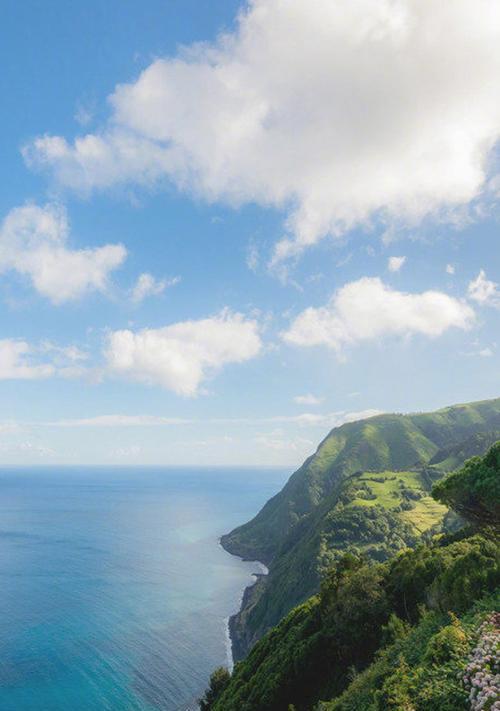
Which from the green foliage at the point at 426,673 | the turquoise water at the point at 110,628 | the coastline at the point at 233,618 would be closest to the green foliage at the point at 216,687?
the turquoise water at the point at 110,628

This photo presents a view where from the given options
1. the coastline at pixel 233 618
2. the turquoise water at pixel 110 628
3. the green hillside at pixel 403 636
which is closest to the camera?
the green hillside at pixel 403 636

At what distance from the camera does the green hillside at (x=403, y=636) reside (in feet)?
57.6

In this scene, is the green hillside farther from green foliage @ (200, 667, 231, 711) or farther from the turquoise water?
the turquoise water

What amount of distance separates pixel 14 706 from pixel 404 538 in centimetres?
10483

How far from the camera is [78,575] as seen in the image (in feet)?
518

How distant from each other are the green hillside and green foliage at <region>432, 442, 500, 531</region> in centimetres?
10

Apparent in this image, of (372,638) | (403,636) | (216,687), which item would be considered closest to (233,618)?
(216,687)

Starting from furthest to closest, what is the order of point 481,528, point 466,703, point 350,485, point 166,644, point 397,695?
point 350,485 < point 166,644 < point 481,528 < point 397,695 < point 466,703

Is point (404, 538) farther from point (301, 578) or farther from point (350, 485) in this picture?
point (350, 485)

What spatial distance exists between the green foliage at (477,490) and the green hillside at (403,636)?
96 millimetres

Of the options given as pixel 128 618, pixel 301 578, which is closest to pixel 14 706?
pixel 128 618

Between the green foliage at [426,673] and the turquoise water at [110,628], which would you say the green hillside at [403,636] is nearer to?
the green foliage at [426,673]

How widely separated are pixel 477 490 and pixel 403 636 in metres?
12.5

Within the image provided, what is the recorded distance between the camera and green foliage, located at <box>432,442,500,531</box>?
1383 inches
